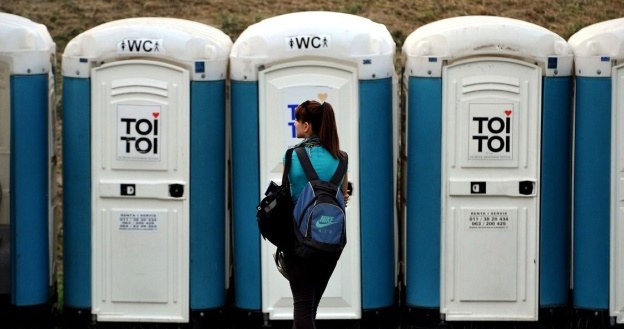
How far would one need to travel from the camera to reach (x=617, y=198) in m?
7.05

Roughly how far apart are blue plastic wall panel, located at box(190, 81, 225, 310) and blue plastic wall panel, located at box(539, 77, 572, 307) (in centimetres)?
182

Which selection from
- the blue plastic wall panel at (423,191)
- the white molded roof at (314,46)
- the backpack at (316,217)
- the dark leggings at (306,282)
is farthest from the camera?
the blue plastic wall panel at (423,191)

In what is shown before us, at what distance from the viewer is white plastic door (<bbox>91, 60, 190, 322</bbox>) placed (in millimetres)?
6977

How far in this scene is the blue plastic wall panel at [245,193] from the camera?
701 cm

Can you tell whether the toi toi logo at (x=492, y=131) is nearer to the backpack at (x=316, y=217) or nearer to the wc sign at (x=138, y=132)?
the backpack at (x=316, y=217)

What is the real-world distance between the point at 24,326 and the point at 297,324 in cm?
213

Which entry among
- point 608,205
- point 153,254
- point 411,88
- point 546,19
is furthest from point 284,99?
point 546,19

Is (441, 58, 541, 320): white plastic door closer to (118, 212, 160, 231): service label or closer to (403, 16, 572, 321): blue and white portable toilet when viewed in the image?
(403, 16, 572, 321): blue and white portable toilet

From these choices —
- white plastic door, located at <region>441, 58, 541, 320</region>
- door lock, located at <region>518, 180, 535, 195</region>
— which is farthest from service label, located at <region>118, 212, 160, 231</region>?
door lock, located at <region>518, 180, 535, 195</region>

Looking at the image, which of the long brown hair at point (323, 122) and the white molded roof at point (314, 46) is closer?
the long brown hair at point (323, 122)

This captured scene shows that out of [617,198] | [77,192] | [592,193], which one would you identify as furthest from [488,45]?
[77,192]

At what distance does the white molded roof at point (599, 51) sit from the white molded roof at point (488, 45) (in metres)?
0.07

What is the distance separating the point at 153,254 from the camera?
281 inches

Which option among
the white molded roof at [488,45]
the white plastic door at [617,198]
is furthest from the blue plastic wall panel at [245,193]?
the white plastic door at [617,198]
